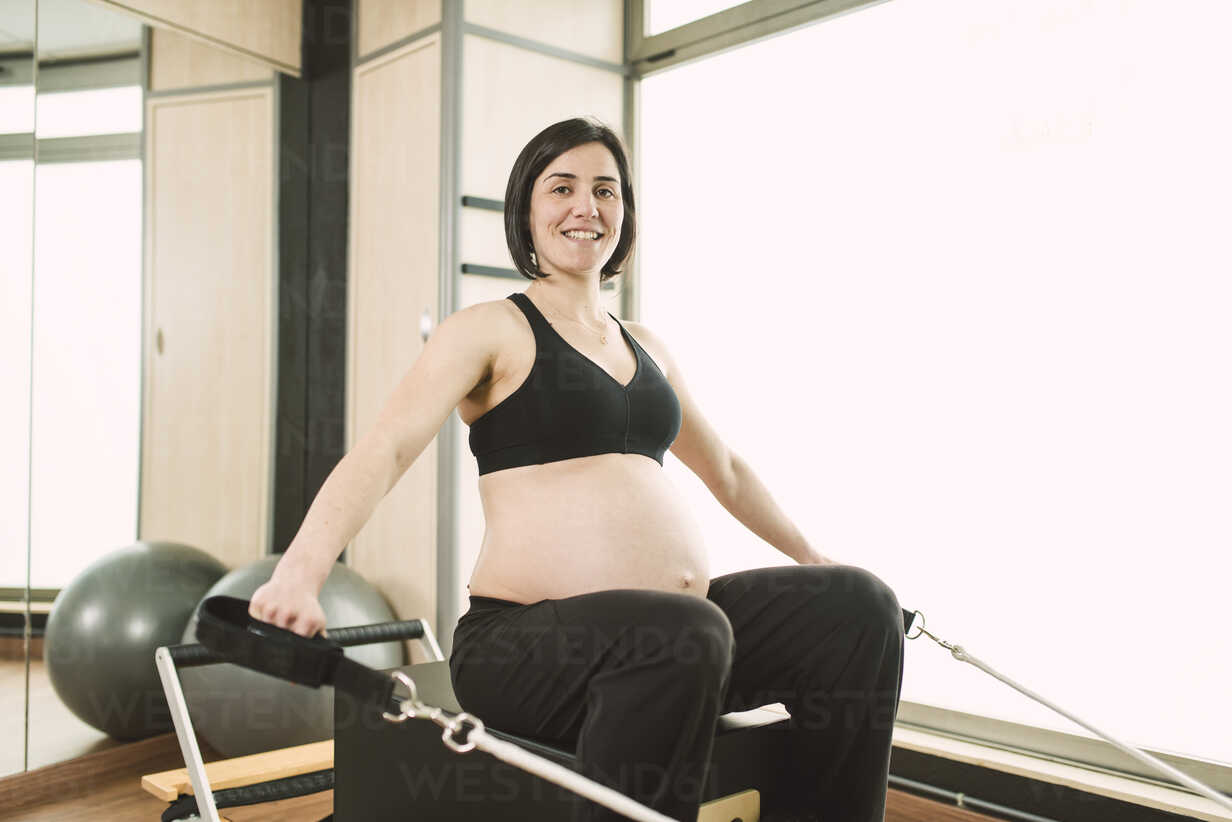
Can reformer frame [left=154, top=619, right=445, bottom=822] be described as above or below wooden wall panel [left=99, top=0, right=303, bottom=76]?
below

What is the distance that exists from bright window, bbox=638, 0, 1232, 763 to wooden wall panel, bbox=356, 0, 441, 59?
87 centimetres

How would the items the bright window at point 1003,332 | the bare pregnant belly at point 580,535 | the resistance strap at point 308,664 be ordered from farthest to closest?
the bright window at point 1003,332 < the bare pregnant belly at point 580,535 < the resistance strap at point 308,664

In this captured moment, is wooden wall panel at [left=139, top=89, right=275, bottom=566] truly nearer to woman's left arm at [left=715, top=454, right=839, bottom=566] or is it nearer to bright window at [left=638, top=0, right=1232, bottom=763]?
bright window at [left=638, top=0, right=1232, bottom=763]

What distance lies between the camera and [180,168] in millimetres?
2877

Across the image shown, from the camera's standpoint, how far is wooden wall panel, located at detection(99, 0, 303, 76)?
2.77 m

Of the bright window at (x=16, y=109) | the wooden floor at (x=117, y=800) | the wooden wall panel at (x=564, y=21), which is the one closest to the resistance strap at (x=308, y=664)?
the wooden floor at (x=117, y=800)

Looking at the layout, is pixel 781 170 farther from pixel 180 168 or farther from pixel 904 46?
pixel 180 168

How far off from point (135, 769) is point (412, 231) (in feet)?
5.14

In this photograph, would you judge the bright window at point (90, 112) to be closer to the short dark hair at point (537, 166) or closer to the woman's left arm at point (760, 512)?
the short dark hair at point (537, 166)

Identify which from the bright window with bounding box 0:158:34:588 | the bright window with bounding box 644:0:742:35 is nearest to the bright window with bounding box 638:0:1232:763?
the bright window with bounding box 644:0:742:35

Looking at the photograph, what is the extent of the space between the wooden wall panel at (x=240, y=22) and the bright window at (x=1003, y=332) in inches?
53.9

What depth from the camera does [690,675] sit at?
3.41ft

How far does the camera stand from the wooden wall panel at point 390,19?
9.42ft

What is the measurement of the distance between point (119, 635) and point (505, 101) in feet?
5.70
